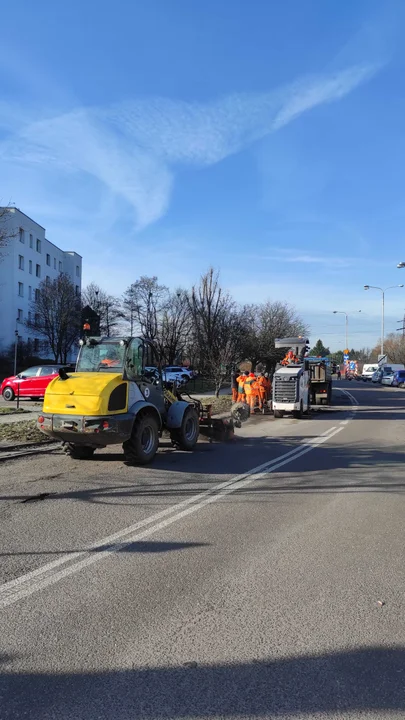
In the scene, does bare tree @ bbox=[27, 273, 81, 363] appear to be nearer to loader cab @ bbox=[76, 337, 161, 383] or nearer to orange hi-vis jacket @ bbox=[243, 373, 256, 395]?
orange hi-vis jacket @ bbox=[243, 373, 256, 395]

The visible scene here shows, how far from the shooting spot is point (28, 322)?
156ft

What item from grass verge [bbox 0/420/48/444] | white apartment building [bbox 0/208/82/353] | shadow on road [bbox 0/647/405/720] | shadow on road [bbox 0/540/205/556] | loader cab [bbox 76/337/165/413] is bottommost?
shadow on road [bbox 0/647/405/720]

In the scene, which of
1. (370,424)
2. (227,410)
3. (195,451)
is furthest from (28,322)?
(195,451)

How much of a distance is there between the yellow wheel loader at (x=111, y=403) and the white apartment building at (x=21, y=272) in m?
40.2

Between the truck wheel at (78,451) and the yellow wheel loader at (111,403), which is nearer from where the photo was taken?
the yellow wheel loader at (111,403)

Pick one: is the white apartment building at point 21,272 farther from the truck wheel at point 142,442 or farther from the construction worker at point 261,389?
the truck wheel at point 142,442

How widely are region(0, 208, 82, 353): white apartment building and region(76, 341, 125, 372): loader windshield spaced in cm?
4014

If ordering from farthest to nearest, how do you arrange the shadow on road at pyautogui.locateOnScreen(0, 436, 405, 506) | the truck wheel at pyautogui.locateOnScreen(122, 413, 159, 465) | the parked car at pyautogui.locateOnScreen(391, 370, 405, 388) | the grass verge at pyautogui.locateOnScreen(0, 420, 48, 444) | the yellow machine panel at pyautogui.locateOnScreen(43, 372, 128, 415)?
the parked car at pyautogui.locateOnScreen(391, 370, 405, 388) < the grass verge at pyautogui.locateOnScreen(0, 420, 48, 444) < the truck wheel at pyautogui.locateOnScreen(122, 413, 159, 465) < the yellow machine panel at pyautogui.locateOnScreen(43, 372, 128, 415) < the shadow on road at pyautogui.locateOnScreen(0, 436, 405, 506)

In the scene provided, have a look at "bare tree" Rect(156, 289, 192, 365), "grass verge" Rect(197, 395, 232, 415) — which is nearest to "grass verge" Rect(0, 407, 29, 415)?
"grass verge" Rect(197, 395, 232, 415)

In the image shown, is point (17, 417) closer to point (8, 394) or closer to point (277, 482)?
point (8, 394)

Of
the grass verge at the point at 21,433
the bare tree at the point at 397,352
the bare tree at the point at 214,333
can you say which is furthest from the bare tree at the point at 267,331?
the bare tree at the point at 397,352

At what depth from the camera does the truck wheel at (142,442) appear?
9447 mm

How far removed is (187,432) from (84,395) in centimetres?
319

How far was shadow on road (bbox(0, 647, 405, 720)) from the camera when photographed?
9.37 ft
